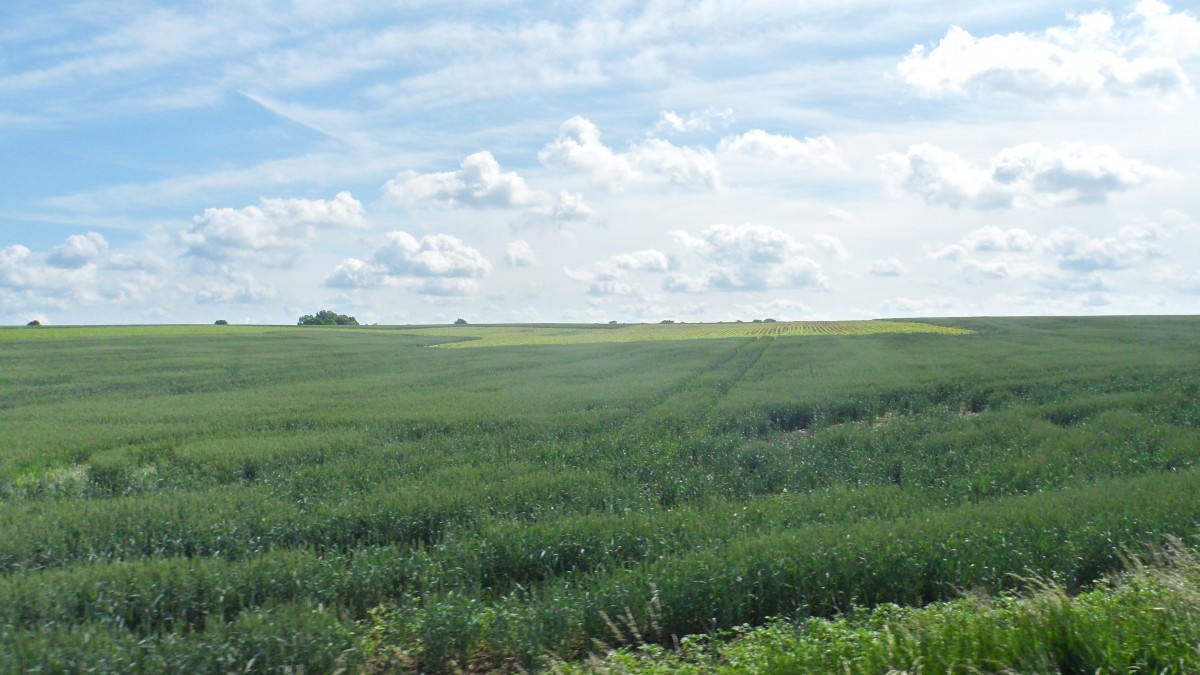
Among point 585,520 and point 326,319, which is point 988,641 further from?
point 326,319

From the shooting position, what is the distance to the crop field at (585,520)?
21.3 feet

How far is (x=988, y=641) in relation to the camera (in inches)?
210

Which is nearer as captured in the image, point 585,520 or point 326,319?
point 585,520

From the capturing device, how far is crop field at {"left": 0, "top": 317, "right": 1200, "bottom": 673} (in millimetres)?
6492

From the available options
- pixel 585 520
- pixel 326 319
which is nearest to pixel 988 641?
pixel 585 520

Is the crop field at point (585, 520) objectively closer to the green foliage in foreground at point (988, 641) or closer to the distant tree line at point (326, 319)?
the green foliage in foreground at point (988, 641)

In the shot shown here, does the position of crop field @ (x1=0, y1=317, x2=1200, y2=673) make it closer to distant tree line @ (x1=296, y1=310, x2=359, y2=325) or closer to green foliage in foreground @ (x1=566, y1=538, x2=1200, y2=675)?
green foliage in foreground @ (x1=566, y1=538, x2=1200, y2=675)

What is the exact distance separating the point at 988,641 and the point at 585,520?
5.80 m

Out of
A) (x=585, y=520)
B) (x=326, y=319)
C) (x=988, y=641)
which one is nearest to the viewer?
(x=988, y=641)

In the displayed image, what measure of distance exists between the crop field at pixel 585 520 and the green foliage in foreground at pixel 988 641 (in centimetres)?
4

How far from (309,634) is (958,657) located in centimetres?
502

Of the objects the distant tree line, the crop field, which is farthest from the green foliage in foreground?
the distant tree line

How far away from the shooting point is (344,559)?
8922mm

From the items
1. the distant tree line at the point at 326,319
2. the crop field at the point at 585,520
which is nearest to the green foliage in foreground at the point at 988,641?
the crop field at the point at 585,520
